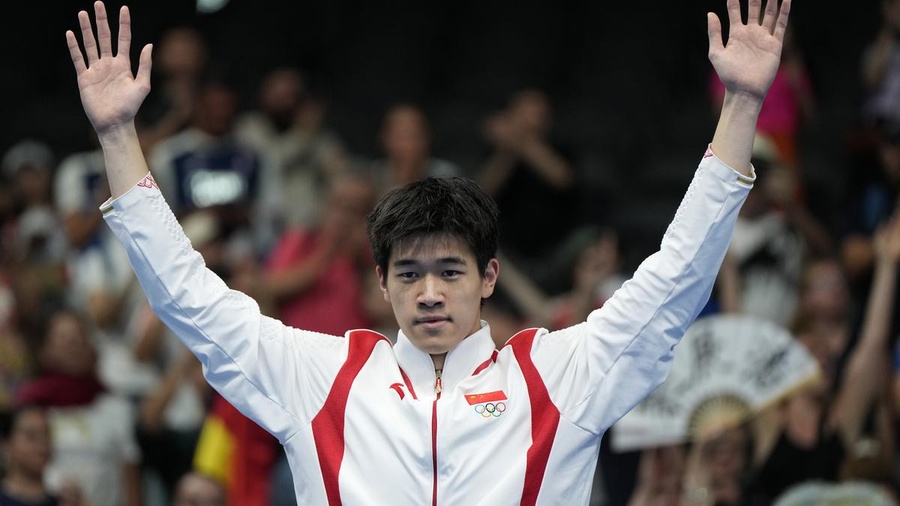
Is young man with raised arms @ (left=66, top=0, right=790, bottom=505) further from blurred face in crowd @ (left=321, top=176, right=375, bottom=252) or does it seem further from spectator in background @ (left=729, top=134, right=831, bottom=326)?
spectator in background @ (left=729, top=134, right=831, bottom=326)

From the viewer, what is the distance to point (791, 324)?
8055mm

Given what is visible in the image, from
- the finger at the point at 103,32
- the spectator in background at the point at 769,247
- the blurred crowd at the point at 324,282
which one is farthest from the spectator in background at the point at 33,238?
the finger at the point at 103,32

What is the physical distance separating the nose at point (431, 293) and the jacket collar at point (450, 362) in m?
0.18

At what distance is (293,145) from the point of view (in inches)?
373

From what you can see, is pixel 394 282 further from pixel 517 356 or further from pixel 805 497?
pixel 805 497

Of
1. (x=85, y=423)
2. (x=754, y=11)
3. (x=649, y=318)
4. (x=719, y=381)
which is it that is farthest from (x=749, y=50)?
(x=85, y=423)

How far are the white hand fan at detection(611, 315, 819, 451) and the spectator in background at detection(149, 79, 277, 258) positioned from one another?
2743mm

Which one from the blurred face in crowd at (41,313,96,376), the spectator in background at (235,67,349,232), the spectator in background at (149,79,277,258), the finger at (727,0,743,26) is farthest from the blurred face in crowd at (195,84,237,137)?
the finger at (727,0,743,26)

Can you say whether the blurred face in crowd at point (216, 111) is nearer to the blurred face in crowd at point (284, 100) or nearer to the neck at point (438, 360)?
the blurred face in crowd at point (284, 100)

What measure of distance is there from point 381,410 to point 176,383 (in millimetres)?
3975

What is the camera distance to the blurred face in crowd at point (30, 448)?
23.9 feet

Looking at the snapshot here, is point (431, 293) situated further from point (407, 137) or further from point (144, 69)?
point (407, 137)

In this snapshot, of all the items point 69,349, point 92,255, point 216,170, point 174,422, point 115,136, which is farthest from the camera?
point 92,255

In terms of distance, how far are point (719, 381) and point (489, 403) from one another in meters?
3.13
